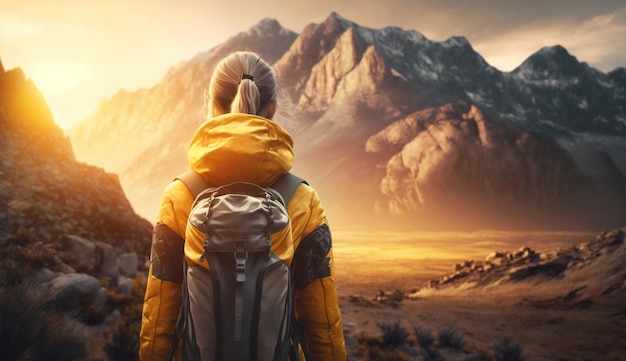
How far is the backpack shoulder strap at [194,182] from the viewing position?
145cm

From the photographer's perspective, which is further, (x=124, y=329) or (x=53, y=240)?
(x=53, y=240)

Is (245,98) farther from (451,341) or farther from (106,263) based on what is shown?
(106,263)

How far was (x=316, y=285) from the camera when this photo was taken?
1.56 metres

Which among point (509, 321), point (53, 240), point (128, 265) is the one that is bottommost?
point (509, 321)

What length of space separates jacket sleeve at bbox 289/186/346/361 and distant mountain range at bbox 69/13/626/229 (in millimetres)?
1086

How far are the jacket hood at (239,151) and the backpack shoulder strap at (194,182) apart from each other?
0.04m

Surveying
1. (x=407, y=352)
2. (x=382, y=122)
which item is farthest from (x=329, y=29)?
(x=407, y=352)

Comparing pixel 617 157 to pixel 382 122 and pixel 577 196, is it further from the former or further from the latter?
pixel 382 122

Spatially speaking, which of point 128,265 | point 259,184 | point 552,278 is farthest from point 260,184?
point 552,278

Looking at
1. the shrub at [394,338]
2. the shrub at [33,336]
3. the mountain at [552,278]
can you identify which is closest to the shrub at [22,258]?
the shrub at [33,336]

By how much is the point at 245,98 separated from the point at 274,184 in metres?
0.41

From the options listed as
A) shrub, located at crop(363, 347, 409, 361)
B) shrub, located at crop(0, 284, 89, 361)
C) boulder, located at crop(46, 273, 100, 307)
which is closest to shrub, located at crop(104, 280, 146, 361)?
boulder, located at crop(46, 273, 100, 307)

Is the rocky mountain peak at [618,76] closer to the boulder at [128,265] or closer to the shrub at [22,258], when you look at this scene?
the boulder at [128,265]

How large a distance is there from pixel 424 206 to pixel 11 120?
36984mm
